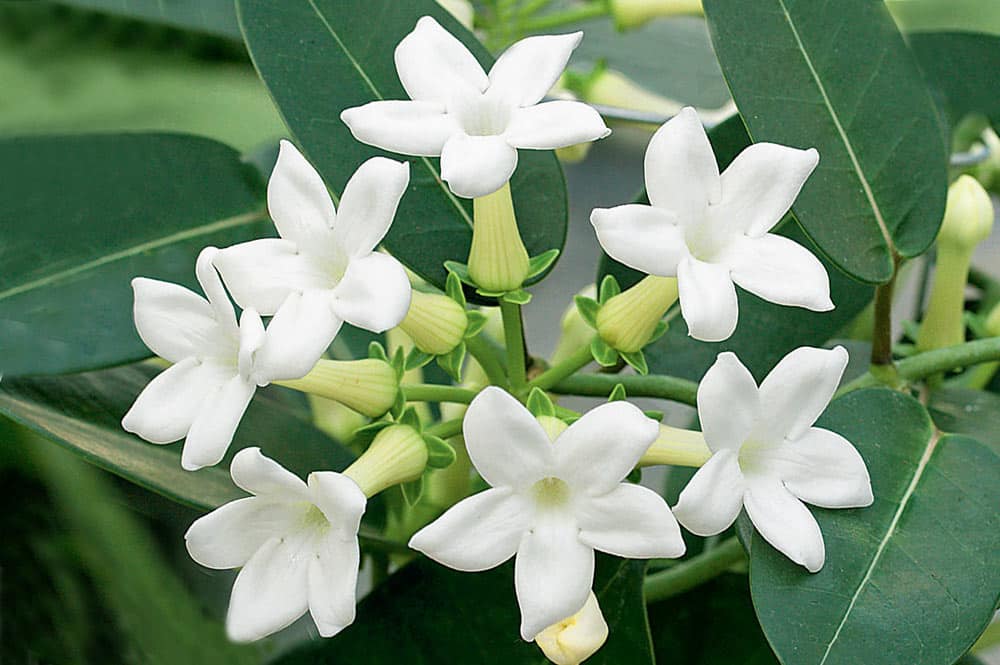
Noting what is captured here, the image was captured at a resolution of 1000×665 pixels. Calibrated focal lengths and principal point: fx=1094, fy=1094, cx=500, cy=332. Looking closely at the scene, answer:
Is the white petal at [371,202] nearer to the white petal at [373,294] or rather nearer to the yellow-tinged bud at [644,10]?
the white petal at [373,294]

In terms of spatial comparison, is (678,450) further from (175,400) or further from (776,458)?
(175,400)

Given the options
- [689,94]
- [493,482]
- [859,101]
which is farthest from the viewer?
[689,94]

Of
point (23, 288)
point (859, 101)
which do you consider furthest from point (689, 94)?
point (23, 288)

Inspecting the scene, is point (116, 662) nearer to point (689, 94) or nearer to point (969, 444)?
point (969, 444)

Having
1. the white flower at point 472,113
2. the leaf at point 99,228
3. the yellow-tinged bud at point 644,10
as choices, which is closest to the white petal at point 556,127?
the white flower at point 472,113

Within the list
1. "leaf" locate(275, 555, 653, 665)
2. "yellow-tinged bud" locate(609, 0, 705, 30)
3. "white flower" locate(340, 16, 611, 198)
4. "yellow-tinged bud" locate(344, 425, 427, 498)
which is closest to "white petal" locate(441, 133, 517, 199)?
"white flower" locate(340, 16, 611, 198)

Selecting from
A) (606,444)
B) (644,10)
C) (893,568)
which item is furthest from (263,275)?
(644,10)
